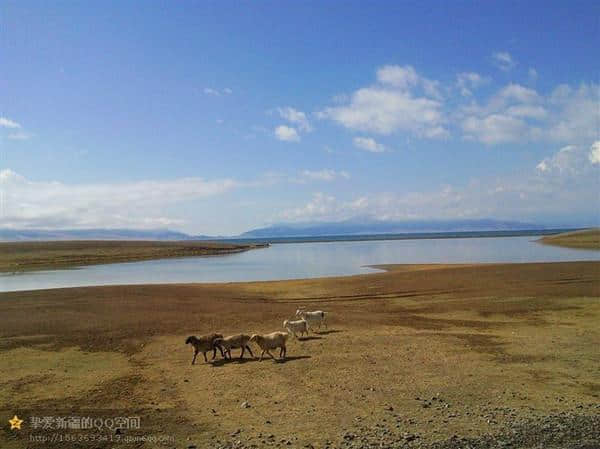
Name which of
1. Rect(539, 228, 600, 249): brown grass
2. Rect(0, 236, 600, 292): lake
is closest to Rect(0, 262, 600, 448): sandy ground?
Rect(0, 236, 600, 292): lake

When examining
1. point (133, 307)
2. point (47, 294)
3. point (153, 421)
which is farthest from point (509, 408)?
point (47, 294)

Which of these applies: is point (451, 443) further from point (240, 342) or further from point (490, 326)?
point (490, 326)

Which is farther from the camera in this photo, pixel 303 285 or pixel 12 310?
pixel 303 285

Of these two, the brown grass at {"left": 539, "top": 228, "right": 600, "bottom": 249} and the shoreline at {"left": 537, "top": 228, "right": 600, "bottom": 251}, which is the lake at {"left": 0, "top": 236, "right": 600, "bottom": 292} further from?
the brown grass at {"left": 539, "top": 228, "right": 600, "bottom": 249}

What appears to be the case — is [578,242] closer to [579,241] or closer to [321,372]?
[579,241]

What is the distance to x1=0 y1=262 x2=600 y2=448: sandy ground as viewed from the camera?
31.2 feet

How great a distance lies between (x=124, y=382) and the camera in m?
12.8

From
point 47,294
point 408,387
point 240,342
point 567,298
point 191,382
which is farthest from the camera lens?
point 47,294

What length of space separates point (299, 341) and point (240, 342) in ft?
10.4

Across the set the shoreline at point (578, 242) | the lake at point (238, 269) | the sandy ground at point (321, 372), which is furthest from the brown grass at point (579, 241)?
the sandy ground at point (321, 372)

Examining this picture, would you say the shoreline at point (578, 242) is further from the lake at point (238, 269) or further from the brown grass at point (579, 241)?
the lake at point (238, 269)

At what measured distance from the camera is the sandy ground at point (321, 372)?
9500 millimetres

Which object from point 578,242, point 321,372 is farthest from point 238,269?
point 578,242

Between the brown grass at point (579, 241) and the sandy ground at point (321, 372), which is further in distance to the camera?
the brown grass at point (579, 241)
